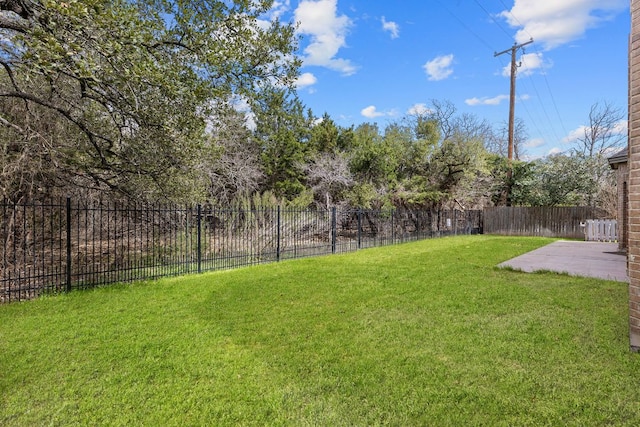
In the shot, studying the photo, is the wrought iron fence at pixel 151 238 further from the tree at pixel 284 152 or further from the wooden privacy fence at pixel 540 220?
the wooden privacy fence at pixel 540 220

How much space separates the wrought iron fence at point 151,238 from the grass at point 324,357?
3.51 feet

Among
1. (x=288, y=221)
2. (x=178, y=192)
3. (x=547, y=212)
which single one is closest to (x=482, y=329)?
(x=178, y=192)

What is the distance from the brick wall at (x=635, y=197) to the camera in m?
3.27

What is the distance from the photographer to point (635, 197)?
334 cm

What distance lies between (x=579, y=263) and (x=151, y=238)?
1062 cm

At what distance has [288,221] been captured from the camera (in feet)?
34.4

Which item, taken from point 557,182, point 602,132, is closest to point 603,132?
point 602,132

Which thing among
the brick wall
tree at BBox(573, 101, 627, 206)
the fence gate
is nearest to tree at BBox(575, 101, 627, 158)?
tree at BBox(573, 101, 627, 206)

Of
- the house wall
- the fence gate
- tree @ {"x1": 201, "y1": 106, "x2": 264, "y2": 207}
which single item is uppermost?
tree @ {"x1": 201, "y1": 106, "x2": 264, "y2": 207}

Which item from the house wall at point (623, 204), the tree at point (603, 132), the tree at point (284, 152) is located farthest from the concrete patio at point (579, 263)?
the tree at point (603, 132)

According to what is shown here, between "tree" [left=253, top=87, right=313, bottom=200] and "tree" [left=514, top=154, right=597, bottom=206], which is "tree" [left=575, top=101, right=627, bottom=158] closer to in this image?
"tree" [left=514, top=154, right=597, bottom=206]

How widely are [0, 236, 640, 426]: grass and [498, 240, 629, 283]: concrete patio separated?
122 cm

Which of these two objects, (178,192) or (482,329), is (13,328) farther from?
(482,329)

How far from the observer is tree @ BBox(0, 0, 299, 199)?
4531mm
